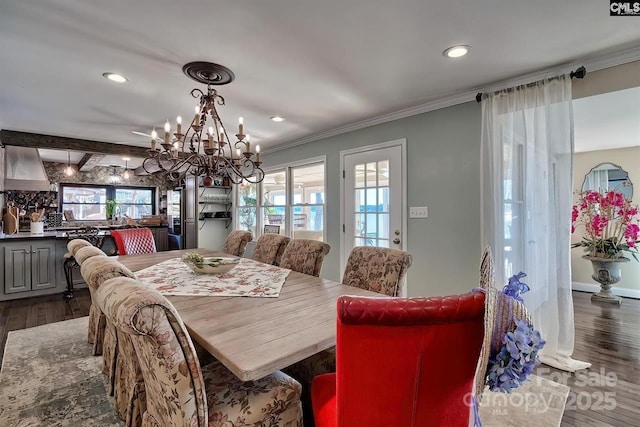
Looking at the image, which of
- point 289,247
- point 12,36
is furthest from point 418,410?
point 12,36

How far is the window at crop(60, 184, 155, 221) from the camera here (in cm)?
784

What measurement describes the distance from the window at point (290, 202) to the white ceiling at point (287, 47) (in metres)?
1.56

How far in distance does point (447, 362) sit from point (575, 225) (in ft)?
17.6

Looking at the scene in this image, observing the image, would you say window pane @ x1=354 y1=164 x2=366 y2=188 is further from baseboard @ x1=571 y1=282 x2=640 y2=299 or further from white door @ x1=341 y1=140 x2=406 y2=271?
baseboard @ x1=571 y1=282 x2=640 y2=299

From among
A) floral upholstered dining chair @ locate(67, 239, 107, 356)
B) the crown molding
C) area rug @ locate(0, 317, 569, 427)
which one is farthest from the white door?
floral upholstered dining chair @ locate(67, 239, 107, 356)

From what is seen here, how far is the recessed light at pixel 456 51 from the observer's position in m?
2.03

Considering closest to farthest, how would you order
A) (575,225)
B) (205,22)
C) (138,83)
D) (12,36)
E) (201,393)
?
(201,393), (205,22), (12,36), (138,83), (575,225)

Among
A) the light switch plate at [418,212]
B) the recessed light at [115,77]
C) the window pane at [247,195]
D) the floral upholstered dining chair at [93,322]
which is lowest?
the floral upholstered dining chair at [93,322]

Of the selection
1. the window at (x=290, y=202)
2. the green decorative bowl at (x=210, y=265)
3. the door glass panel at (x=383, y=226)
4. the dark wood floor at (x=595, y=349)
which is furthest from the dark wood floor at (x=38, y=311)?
the door glass panel at (x=383, y=226)

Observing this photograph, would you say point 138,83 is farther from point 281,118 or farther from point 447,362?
point 447,362

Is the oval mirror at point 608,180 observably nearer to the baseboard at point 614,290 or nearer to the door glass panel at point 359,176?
the baseboard at point 614,290

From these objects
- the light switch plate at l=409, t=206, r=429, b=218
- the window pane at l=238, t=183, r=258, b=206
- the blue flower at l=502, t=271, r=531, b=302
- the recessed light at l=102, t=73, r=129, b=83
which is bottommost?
the blue flower at l=502, t=271, r=531, b=302

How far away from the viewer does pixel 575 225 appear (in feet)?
15.3

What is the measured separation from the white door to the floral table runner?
5.15 ft
